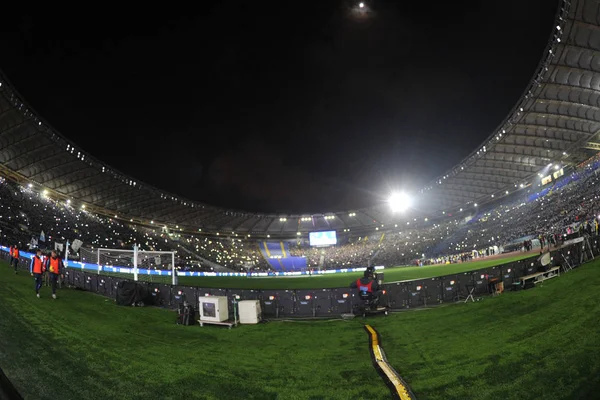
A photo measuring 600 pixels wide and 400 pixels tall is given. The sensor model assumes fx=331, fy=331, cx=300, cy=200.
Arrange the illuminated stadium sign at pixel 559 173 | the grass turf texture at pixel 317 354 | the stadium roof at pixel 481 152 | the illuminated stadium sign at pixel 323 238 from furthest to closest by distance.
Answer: the illuminated stadium sign at pixel 323 238 < the illuminated stadium sign at pixel 559 173 < the stadium roof at pixel 481 152 < the grass turf texture at pixel 317 354

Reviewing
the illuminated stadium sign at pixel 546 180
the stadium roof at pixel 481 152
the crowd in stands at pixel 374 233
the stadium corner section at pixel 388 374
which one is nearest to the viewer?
the stadium corner section at pixel 388 374

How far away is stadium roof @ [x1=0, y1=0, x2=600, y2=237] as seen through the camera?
26.9 meters

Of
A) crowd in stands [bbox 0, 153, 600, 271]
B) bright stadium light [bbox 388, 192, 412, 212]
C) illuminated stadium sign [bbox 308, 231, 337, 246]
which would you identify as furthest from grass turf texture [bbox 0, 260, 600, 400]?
bright stadium light [bbox 388, 192, 412, 212]

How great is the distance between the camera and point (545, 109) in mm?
34094

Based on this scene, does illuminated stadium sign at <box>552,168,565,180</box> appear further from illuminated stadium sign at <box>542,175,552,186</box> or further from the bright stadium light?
the bright stadium light

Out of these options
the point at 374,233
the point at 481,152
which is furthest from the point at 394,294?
the point at 374,233

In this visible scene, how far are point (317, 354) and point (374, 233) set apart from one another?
82294 mm

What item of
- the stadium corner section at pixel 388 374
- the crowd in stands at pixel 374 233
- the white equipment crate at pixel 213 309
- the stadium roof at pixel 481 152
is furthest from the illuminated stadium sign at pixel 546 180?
the white equipment crate at pixel 213 309

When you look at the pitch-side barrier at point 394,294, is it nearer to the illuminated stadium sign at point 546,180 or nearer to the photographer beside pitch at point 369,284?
the photographer beside pitch at point 369,284

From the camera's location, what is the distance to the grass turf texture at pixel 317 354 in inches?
200

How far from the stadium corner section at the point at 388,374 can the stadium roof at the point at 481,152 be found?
2749 cm

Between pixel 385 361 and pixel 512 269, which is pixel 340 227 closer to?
pixel 512 269

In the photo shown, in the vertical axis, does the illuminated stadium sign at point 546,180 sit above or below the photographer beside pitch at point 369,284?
above

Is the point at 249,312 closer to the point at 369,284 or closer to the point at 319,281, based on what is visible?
the point at 369,284
